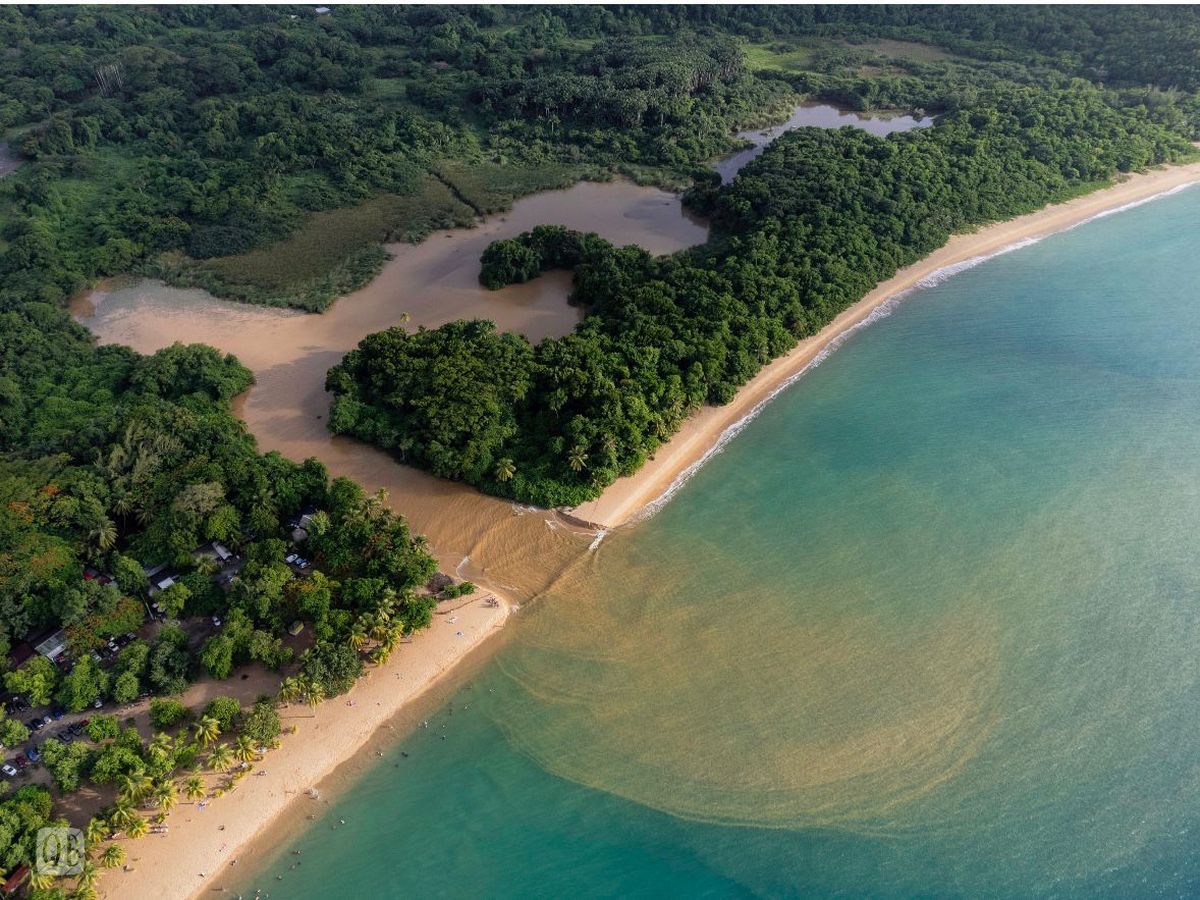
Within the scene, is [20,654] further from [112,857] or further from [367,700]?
[367,700]

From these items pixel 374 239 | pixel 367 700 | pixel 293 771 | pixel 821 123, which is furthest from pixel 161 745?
pixel 821 123

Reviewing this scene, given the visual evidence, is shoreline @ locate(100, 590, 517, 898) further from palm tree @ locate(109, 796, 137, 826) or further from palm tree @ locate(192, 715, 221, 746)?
palm tree @ locate(192, 715, 221, 746)

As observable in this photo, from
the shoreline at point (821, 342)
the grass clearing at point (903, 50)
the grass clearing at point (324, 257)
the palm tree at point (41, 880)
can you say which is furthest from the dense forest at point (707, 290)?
the palm tree at point (41, 880)

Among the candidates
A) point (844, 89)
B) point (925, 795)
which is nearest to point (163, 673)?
point (925, 795)

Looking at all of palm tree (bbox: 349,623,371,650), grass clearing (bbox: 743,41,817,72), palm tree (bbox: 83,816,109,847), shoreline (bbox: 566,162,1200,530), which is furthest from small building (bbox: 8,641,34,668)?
grass clearing (bbox: 743,41,817,72)

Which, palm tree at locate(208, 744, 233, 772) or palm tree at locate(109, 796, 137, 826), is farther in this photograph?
palm tree at locate(208, 744, 233, 772)

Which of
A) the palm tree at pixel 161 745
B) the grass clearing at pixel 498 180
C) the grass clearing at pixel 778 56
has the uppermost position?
the grass clearing at pixel 778 56

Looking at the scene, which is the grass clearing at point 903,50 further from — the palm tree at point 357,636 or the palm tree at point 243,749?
the palm tree at point 243,749
